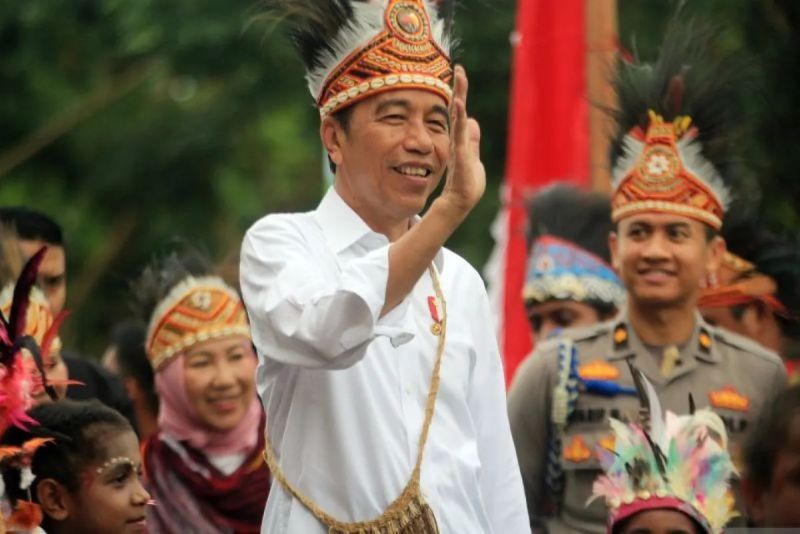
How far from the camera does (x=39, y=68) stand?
17.8 metres

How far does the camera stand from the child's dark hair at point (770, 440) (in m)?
5.16

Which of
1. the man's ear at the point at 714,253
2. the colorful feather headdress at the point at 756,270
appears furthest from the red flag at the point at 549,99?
the man's ear at the point at 714,253

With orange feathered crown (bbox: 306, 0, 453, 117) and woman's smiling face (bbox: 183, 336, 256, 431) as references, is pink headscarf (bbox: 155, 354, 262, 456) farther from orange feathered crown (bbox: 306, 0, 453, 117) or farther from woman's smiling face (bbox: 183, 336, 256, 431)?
orange feathered crown (bbox: 306, 0, 453, 117)

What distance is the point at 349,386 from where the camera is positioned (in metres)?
5.88

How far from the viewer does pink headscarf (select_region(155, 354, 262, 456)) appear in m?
8.84

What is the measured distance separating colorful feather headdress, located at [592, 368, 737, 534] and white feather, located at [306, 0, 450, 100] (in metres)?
1.55

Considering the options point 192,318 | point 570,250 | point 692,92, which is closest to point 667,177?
point 692,92

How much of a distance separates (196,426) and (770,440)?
158 inches

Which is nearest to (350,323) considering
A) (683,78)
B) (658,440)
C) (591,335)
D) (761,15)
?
(658,440)

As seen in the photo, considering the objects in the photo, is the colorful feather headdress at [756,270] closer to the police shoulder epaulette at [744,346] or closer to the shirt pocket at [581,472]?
the police shoulder epaulette at [744,346]

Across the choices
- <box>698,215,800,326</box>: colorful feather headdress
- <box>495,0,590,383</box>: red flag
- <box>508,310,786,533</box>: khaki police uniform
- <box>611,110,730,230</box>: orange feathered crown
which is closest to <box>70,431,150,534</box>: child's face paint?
<box>508,310,786,533</box>: khaki police uniform

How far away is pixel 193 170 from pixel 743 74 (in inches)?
393

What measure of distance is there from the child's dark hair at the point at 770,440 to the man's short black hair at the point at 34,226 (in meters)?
4.13

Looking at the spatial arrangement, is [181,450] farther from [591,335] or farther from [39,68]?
[39,68]
